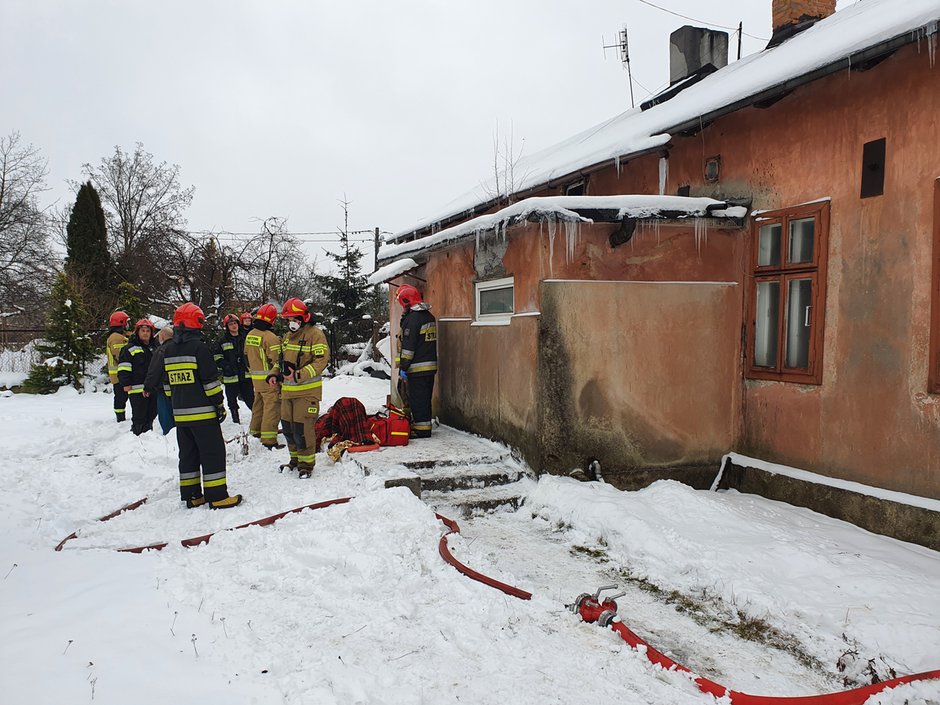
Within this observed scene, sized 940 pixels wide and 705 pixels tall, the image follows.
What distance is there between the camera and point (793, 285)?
6.08 meters

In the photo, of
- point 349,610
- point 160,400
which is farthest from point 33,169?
point 349,610

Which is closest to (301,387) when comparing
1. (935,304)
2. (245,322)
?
(245,322)

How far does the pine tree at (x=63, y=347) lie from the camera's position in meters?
15.8

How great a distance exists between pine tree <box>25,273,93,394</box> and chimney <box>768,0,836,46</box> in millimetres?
17371

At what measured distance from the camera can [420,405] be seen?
26.5 feet

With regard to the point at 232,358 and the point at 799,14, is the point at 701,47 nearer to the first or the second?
the point at 799,14

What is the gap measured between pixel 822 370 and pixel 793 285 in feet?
3.10

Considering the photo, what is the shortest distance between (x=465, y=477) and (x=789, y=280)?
3.97m

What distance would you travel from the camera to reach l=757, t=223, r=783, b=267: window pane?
6.26 meters

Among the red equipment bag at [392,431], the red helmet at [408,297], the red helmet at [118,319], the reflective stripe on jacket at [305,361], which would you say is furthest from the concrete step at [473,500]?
the red helmet at [118,319]

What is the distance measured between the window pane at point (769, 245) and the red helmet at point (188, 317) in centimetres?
589

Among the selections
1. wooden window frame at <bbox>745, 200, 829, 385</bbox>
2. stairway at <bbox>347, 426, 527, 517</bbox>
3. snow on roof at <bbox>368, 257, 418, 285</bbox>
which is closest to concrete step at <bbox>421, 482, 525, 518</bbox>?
stairway at <bbox>347, 426, 527, 517</bbox>

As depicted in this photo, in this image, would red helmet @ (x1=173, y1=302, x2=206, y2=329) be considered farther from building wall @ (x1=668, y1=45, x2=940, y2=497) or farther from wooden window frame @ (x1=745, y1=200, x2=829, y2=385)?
building wall @ (x1=668, y1=45, x2=940, y2=497)

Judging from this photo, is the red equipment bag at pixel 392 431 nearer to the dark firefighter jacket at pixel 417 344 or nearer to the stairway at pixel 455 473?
the stairway at pixel 455 473
